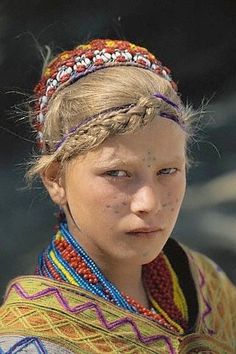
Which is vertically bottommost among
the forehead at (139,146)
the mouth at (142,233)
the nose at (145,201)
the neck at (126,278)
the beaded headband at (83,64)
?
the neck at (126,278)

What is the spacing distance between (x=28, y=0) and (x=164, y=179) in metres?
0.60

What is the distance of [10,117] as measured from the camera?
66.3 inches

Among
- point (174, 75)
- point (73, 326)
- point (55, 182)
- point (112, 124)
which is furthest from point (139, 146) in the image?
point (174, 75)

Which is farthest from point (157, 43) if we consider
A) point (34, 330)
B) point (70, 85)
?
point (34, 330)

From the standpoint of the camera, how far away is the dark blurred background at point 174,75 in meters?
1.73

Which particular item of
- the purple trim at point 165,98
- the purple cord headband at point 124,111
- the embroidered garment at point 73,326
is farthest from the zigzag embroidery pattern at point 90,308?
the purple trim at point 165,98

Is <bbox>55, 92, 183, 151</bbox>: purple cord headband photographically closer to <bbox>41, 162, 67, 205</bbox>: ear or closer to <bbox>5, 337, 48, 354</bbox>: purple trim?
<bbox>41, 162, 67, 205</bbox>: ear

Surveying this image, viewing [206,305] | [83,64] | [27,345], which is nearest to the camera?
[27,345]

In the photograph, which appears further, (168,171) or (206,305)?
(206,305)

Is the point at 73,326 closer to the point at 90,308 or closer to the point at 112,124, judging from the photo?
the point at 90,308

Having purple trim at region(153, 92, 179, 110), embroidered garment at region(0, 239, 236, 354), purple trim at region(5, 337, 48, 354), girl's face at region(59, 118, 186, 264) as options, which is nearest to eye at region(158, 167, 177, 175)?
girl's face at region(59, 118, 186, 264)

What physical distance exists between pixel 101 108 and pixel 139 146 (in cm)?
9

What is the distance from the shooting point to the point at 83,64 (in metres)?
1.37

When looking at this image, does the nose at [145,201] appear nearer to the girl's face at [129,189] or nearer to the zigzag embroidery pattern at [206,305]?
the girl's face at [129,189]
